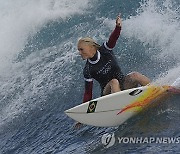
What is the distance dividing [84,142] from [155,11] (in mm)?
6226

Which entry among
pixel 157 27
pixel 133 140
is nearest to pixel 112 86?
pixel 133 140

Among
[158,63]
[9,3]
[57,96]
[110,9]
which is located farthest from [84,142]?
[9,3]

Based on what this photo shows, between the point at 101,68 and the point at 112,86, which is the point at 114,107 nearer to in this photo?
the point at 112,86

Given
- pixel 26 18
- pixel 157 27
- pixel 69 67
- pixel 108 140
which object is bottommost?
pixel 108 140

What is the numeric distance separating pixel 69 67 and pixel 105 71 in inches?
155

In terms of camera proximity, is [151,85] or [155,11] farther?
[155,11]

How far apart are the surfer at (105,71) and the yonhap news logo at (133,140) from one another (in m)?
0.76

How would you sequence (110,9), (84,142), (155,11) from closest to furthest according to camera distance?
(84,142), (155,11), (110,9)

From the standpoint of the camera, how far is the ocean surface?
7.91 metres

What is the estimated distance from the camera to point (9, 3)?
19.2m

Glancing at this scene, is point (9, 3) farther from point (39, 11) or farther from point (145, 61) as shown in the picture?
point (145, 61)

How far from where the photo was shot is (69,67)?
38.6ft

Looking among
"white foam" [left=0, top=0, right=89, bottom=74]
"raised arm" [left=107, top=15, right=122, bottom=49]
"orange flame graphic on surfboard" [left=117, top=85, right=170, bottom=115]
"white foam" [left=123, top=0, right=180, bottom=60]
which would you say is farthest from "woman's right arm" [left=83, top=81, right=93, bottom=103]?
"white foam" [left=0, top=0, right=89, bottom=74]

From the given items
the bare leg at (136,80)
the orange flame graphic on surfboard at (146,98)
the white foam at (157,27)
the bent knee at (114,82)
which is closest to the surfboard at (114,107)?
the orange flame graphic on surfboard at (146,98)
